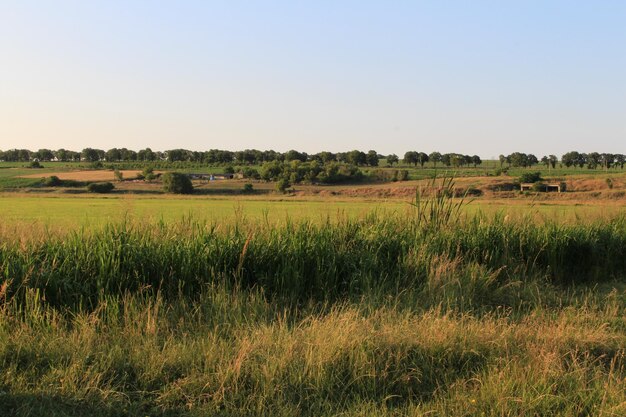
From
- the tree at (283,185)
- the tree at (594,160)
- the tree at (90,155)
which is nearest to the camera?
the tree at (283,185)

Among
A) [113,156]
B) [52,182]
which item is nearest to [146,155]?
[113,156]

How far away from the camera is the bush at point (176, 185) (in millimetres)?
77119

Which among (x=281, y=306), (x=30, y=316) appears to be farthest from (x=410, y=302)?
(x=30, y=316)

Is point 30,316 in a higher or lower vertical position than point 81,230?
lower

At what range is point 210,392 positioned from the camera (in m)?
3.80

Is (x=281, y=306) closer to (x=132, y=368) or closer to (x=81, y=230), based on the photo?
(x=132, y=368)

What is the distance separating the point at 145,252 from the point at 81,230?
1.66 metres

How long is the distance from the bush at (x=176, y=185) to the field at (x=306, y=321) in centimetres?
7063

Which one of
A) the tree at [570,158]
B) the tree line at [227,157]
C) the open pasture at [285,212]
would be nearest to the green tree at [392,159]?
the tree line at [227,157]

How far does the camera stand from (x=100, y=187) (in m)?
75.6

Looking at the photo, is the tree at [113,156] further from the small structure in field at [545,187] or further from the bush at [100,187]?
the small structure in field at [545,187]

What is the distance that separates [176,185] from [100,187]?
1145cm

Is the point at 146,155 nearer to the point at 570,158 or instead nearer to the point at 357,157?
the point at 357,157

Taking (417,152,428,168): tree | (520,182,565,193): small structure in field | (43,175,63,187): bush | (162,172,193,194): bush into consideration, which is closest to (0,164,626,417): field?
(162,172,193,194): bush
